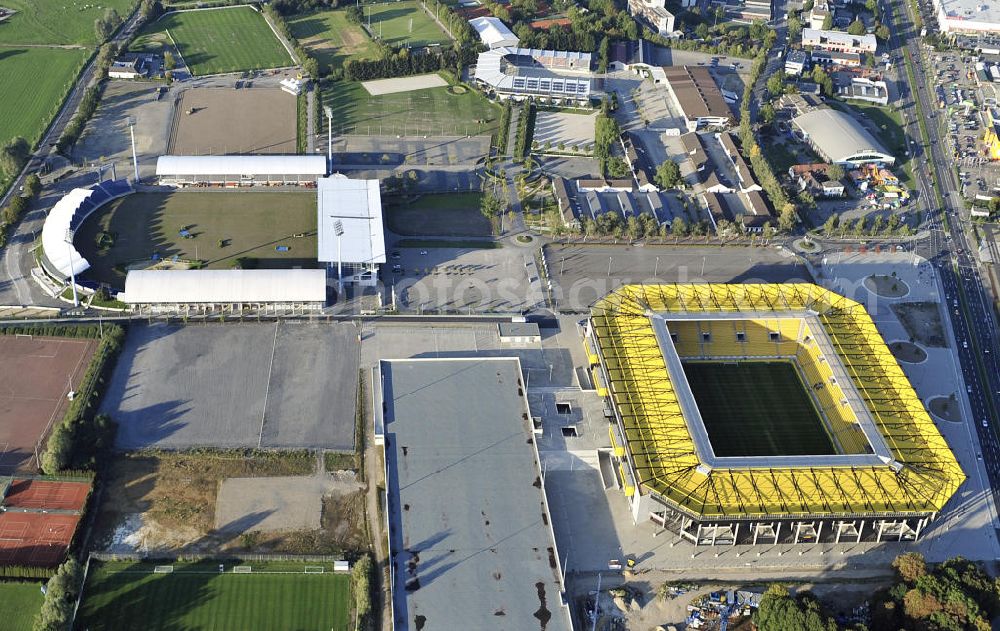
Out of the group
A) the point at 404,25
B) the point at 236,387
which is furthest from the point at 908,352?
the point at 404,25

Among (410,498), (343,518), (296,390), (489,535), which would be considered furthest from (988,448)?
(296,390)

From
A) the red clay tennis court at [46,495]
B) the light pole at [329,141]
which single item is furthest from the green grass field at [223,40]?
the red clay tennis court at [46,495]

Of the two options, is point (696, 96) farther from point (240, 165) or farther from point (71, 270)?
point (71, 270)

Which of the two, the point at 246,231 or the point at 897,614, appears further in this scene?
the point at 246,231

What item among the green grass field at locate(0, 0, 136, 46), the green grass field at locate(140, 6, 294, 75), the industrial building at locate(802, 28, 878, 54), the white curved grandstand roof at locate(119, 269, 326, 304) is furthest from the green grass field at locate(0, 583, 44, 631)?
the industrial building at locate(802, 28, 878, 54)

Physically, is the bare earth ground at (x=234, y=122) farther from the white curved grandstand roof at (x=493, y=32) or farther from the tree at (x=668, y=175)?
the tree at (x=668, y=175)

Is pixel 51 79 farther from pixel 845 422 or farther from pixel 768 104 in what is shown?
pixel 845 422
